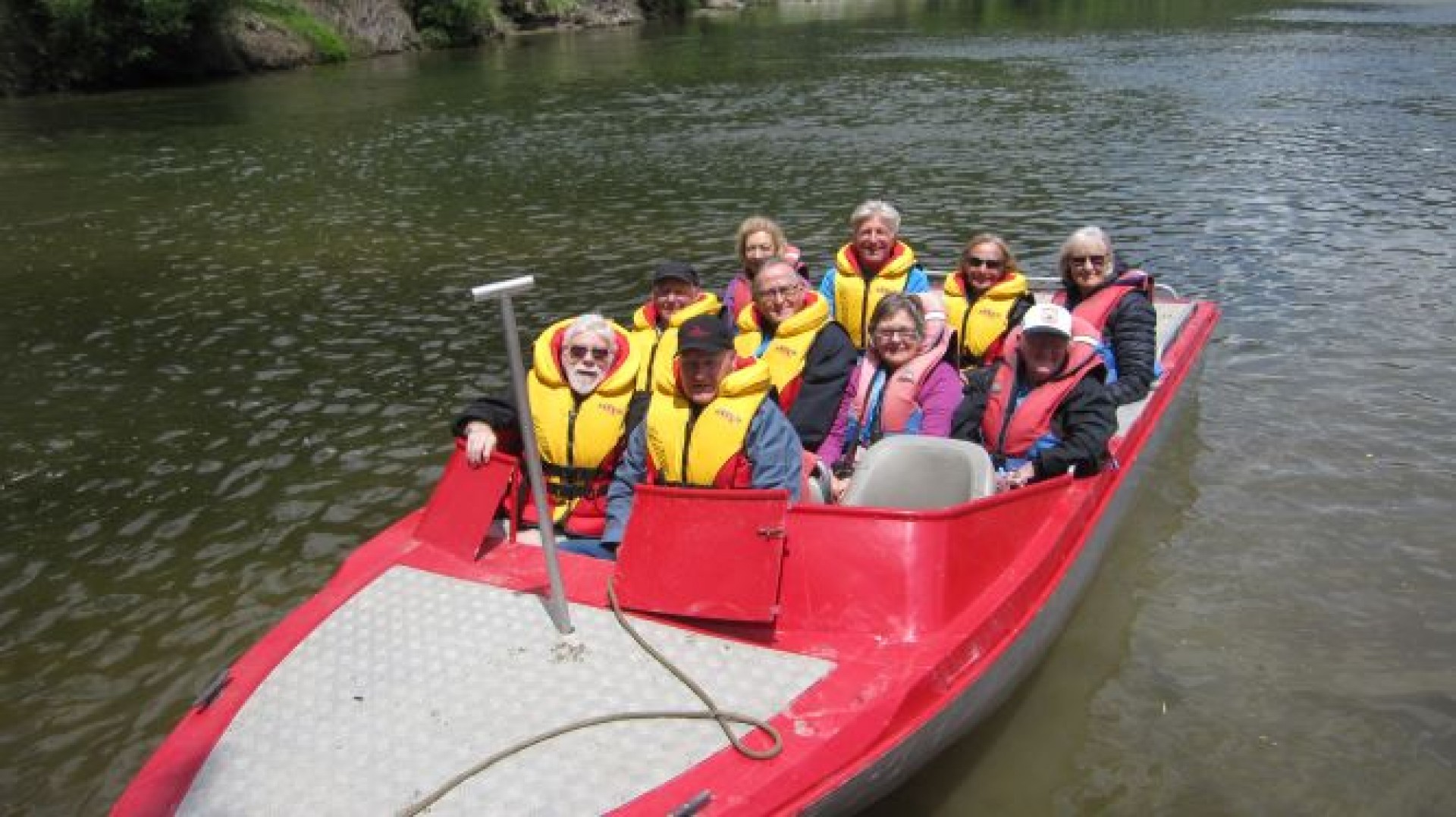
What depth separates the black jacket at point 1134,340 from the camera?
6.19 meters

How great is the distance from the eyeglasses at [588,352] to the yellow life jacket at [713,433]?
452 mm

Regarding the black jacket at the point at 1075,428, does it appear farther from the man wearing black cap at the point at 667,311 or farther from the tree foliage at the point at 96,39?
the tree foliage at the point at 96,39

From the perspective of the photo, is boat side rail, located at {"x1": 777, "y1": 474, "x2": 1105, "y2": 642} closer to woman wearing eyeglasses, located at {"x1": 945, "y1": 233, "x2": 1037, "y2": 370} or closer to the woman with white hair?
woman wearing eyeglasses, located at {"x1": 945, "y1": 233, "x2": 1037, "y2": 370}

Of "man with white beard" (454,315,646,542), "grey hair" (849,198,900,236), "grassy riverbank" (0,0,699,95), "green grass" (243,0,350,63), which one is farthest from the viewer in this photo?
"green grass" (243,0,350,63)

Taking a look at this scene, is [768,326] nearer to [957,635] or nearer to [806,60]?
[957,635]

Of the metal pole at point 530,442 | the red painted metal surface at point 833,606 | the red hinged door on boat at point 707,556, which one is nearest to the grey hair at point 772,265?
the red painted metal surface at point 833,606

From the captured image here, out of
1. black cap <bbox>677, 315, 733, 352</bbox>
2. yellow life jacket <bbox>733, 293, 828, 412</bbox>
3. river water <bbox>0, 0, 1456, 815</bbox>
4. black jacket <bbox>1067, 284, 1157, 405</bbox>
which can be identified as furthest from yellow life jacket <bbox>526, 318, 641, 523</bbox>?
black jacket <bbox>1067, 284, 1157, 405</bbox>

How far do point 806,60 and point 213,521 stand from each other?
93.2 feet

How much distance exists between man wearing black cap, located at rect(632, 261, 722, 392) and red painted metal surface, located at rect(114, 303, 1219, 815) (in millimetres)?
1250

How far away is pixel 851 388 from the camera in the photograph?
582 centimetres

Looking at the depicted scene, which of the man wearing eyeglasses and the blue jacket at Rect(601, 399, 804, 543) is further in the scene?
the man wearing eyeglasses

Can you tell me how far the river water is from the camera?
4.91 m

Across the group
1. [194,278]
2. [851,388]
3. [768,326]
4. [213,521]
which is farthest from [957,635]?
[194,278]

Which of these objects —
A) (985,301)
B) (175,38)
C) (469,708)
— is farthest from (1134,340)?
(175,38)
